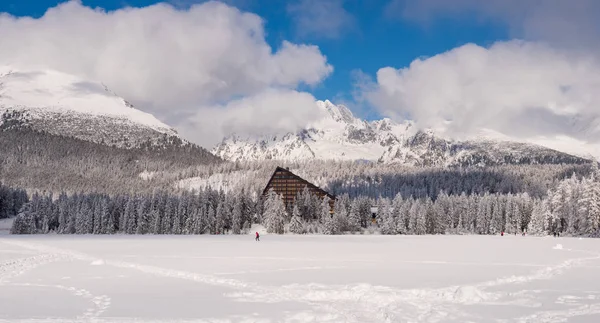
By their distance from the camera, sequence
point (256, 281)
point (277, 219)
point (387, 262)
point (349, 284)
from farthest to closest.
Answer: point (277, 219) → point (387, 262) → point (256, 281) → point (349, 284)

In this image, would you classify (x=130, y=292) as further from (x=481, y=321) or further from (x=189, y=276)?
(x=481, y=321)

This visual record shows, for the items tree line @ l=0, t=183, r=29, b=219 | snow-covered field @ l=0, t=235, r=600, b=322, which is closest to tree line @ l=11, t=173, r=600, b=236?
A: tree line @ l=0, t=183, r=29, b=219

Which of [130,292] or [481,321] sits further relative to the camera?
[130,292]

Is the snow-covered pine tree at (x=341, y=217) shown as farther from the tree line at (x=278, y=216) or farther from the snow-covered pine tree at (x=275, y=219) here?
the snow-covered pine tree at (x=275, y=219)

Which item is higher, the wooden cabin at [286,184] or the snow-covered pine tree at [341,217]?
the wooden cabin at [286,184]

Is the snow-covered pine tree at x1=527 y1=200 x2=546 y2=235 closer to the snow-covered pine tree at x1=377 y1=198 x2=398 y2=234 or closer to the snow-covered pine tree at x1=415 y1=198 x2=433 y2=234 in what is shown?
the snow-covered pine tree at x1=415 y1=198 x2=433 y2=234

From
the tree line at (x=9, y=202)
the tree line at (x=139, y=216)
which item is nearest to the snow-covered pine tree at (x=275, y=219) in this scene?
the tree line at (x=139, y=216)

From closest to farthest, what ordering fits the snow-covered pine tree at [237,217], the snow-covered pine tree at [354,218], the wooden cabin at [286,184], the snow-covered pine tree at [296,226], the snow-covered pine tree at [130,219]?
the snow-covered pine tree at [296,226]
the snow-covered pine tree at [237,217]
the snow-covered pine tree at [130,219]
the snow-covered pine tree at [354,218]
the wooden cabin at [286,184]

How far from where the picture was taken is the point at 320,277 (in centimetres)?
3134

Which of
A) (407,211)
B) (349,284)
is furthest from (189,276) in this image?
(407,211)

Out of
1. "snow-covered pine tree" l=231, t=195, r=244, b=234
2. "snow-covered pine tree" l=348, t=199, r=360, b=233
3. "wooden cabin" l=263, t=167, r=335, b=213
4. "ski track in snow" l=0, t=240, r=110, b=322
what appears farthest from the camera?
"wooden cabin" l=263, t=167, r=335, b=213

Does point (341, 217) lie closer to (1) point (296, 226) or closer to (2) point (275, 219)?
(1) point (296, 226)

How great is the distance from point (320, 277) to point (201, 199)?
335ft

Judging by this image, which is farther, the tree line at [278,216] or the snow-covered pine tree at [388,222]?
the snow-covered pine tree at [388,222]
